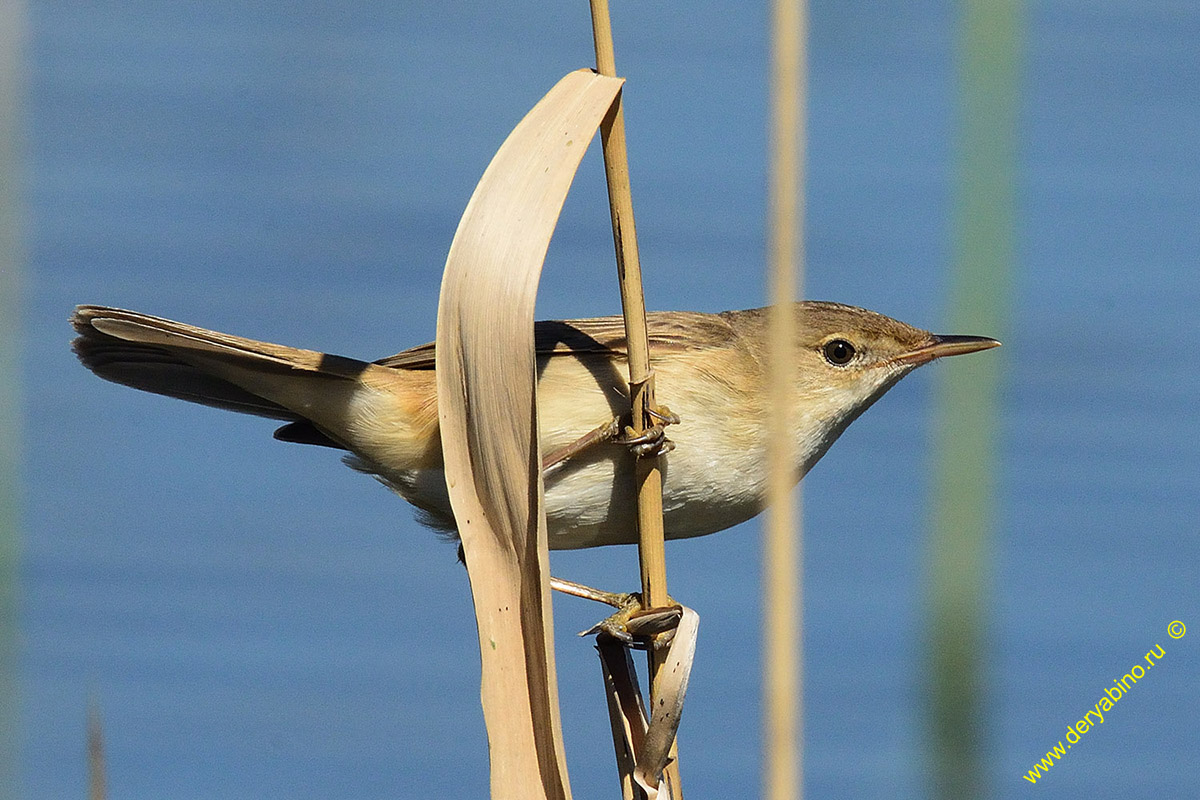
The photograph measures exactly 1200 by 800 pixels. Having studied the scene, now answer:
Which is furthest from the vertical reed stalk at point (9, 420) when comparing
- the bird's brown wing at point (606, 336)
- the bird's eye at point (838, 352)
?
the bird's eye at point (838, 352)

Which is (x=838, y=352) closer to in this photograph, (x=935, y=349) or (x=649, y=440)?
(x=935, y=349)

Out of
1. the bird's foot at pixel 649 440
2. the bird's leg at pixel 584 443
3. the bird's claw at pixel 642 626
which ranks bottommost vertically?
the bird's claw at pixel 642 626

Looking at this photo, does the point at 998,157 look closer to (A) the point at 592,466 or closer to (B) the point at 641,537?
(B) the point at 641,537

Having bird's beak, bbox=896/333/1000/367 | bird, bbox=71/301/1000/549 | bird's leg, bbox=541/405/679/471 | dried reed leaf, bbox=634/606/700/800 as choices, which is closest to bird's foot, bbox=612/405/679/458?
bird's leg, bbox=541/405/679/471

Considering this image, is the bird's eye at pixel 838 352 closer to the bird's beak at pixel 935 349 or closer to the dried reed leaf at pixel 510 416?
the bird's beak at pixel 935 349

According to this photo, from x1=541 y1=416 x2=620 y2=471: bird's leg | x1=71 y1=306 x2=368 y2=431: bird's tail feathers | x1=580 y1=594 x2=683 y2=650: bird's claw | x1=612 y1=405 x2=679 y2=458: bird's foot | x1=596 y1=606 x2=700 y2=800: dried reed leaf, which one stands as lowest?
x1=596 y1=606 x2=700 y2=800: dried reed leaf

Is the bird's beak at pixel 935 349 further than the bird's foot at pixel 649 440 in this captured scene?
Yes

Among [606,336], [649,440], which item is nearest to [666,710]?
[649,440]

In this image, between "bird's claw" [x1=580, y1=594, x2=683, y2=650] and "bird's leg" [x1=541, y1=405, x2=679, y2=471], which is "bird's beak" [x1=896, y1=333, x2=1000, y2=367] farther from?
"bird's claw" [x1=580, y1=594, x2=683, y2=650]
